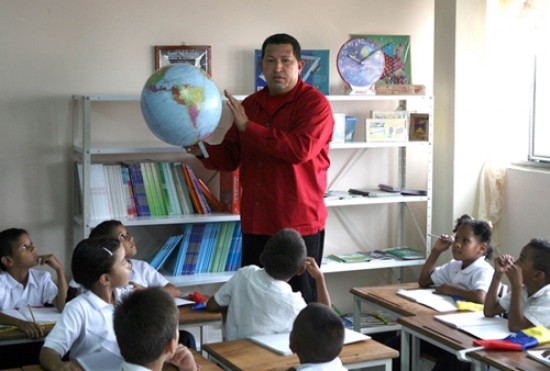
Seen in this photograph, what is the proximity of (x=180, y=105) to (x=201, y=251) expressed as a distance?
146cm

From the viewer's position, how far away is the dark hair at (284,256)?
2979 mm

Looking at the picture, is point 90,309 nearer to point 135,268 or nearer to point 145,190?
point 135,268

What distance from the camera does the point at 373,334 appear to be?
15.9 ft

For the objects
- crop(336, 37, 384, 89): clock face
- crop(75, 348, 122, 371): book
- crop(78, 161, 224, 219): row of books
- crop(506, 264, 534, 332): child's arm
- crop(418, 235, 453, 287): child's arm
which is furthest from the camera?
crop(336, 37, 384, 89): clock face

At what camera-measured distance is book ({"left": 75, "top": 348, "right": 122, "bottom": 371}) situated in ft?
7.96

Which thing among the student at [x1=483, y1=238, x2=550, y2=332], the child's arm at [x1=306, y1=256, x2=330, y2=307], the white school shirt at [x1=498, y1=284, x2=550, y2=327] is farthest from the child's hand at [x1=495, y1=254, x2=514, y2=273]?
the child's arm at [x1=306, y1=256, x2=330, y2=307]

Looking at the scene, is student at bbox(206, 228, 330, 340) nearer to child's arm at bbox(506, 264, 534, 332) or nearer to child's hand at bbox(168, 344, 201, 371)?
child's hand at bbox(168, 344, 201, 371)

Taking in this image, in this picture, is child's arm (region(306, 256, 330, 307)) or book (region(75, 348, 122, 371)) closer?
book (region(75, 348, 122, 371))

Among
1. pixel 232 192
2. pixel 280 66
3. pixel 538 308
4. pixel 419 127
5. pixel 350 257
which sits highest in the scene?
pixel 280 66

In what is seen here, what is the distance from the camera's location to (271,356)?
105 inches

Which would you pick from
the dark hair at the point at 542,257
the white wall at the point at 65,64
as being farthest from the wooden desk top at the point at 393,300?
the white wall at the point at 65,64

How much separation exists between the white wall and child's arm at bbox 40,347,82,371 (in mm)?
1943

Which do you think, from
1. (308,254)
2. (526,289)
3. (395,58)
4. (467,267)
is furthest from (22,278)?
(395,58)

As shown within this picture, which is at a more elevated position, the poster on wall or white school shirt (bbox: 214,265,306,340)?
the poster on wall
